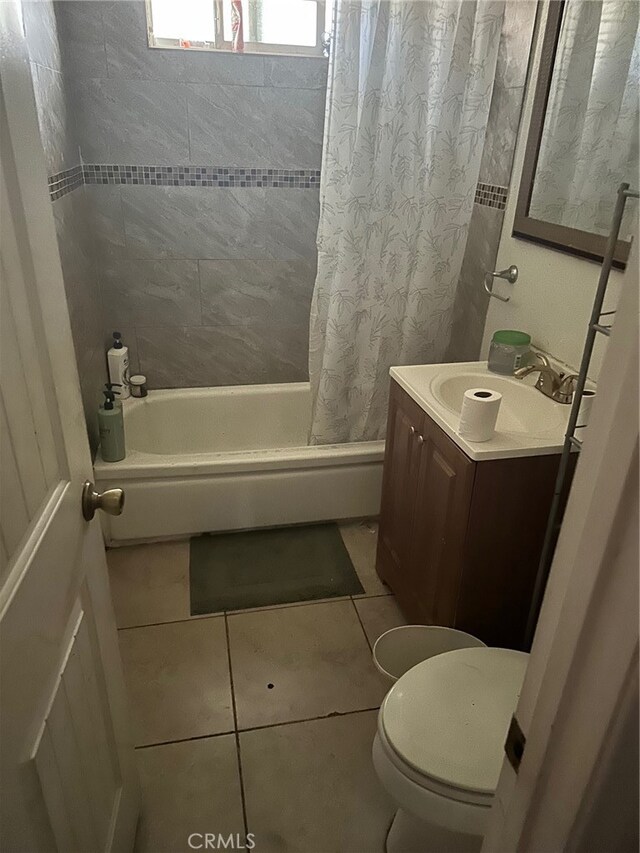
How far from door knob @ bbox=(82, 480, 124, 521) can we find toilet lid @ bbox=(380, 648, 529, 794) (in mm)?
672

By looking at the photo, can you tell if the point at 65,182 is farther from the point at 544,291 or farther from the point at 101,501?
the point at 544,291

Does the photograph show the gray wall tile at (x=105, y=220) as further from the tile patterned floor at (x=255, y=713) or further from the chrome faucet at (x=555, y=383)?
the chrome faucet at (x=555, y=383)

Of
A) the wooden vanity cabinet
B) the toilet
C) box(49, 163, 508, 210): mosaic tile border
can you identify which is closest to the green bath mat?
the wooden vanity cabinet

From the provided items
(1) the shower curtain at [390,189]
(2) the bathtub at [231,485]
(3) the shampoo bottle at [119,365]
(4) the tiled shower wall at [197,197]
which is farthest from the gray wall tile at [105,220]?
(1) the shower curtain at [390,189]

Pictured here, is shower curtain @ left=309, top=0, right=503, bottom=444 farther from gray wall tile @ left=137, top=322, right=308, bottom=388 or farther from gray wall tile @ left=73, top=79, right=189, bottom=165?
gray wall tile @ left=73, top=79, right=189, bottom=165

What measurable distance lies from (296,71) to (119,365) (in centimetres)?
138

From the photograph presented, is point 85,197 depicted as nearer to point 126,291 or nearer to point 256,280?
point 126,291

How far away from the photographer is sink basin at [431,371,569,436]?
5.43 ft

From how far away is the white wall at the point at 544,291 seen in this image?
5.65 ft

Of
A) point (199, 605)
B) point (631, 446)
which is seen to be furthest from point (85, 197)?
point (631, 446)

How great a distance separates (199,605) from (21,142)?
5.39 feet

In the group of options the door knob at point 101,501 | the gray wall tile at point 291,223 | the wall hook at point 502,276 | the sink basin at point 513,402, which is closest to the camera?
the door knob at point 101,501

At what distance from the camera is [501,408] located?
1.78 meters

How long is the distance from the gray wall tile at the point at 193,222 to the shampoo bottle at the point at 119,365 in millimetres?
386
